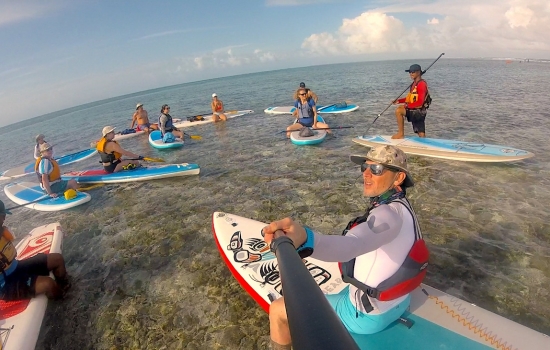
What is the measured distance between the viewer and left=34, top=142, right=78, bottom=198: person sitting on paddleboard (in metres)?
8.86

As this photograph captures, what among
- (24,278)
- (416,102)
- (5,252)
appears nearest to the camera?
(5,252)

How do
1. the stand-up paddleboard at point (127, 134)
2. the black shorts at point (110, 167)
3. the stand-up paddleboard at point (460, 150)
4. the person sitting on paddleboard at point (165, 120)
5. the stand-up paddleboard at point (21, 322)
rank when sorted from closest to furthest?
the stand-up paddleboard at point (21, 322) < the stand-up paddleboard at point (460, 150) < the black shorts at point (110, 167) < the person sitting on paddleboard at point (165, 120) < the stand-up paddleboard at point (127, 134)

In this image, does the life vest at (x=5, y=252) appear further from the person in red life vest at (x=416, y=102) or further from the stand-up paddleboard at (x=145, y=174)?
the person in red life vest at (x=416, y=102)

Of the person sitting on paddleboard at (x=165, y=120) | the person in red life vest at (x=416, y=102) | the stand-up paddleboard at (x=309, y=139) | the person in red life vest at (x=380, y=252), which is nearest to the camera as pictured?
the person in red life vest at (x=380, y=252)

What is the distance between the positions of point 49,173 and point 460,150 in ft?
42.2

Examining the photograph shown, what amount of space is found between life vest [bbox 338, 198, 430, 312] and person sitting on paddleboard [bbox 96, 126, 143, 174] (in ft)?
31.7

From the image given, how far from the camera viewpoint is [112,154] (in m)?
10.9

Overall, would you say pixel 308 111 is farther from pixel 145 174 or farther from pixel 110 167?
pixel 110 167

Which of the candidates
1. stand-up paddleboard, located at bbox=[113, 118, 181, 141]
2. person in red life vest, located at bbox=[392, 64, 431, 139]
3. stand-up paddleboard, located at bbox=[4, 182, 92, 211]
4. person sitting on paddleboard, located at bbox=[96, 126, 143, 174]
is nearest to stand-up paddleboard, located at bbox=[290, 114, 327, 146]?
person in red life vest, located at bbox=[392, 64, 431, 139]

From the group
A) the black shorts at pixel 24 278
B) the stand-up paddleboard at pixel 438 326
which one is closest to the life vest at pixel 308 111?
the stand-up paddleboard at pixel 438 326

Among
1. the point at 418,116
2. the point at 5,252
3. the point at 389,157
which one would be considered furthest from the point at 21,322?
the point at 418,116

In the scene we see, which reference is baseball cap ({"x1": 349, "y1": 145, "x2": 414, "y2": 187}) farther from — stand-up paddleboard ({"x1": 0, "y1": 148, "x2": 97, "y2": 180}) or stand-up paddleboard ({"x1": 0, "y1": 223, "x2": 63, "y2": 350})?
stand-up paddleboard ({"x1": 0, "y1": 148, "x2": 97, "y2": 180})

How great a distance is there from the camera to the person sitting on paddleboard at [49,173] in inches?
349

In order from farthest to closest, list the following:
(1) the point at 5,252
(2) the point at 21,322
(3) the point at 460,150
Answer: (3) the point at 460,150, (1) the point at 5,252, (2) the point at 21,322
